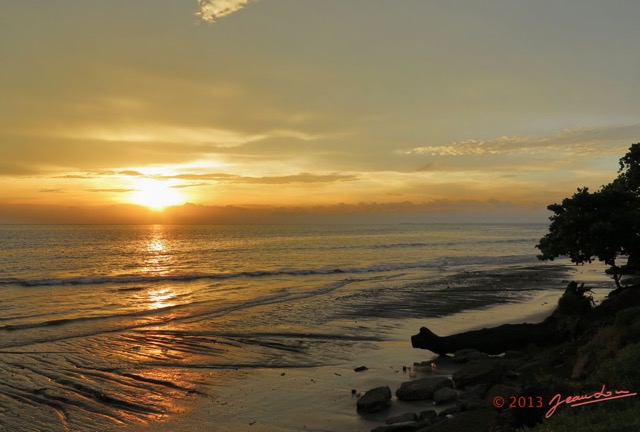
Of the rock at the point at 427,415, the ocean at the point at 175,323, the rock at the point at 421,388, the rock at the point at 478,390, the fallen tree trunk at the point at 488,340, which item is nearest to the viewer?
the rock at the point at 427,415

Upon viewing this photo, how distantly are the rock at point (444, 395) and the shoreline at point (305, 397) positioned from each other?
0.45 meters

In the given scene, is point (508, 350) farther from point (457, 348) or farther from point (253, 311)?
point (253, 311)

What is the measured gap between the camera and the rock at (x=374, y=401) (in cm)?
1515

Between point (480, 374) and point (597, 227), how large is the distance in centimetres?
952

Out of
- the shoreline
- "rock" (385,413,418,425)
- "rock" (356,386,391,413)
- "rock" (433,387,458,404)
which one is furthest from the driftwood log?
"rock" (385,413,418,425)

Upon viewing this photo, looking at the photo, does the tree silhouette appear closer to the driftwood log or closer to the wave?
the driftwood log

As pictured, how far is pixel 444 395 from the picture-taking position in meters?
15.4

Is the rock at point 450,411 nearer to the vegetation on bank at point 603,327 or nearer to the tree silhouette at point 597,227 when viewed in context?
the vegetation on bank at point 603,327

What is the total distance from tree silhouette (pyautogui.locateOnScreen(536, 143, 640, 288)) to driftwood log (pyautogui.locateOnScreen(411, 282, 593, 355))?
2461 millimetres

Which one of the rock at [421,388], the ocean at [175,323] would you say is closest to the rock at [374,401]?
the rock at [421,388]

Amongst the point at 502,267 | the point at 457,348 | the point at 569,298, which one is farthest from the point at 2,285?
the point at 502,267

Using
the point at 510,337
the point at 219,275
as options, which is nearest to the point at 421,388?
the point at 510,337

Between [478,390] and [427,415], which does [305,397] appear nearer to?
[427,415]

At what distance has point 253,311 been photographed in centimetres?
3441
